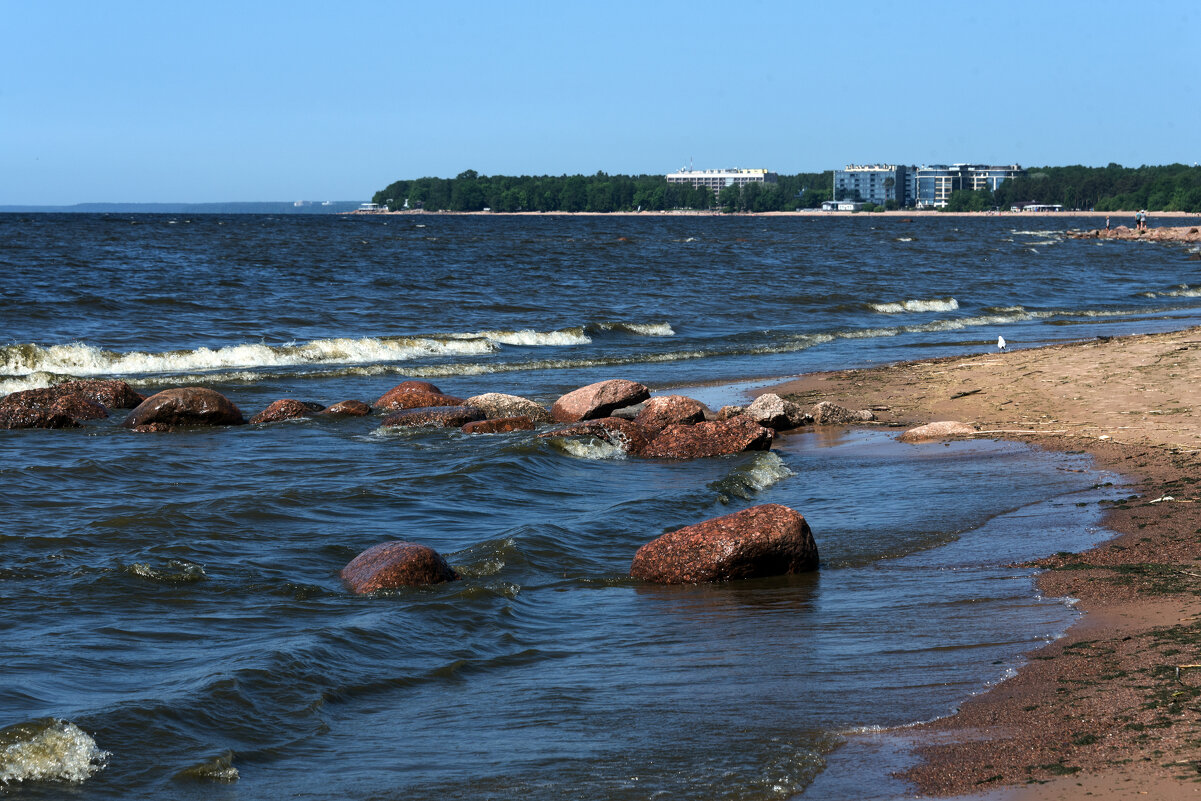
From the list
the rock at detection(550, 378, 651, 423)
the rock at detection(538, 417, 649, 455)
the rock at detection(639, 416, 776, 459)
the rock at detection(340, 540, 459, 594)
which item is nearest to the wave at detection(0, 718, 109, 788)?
the rock at detection(340, 540, 459, 594)

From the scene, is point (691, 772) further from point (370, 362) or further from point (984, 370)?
point (370, 362)

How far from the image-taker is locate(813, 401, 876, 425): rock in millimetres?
13789

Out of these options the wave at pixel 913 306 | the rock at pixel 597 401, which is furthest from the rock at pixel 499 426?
the wave at pixel 913 306

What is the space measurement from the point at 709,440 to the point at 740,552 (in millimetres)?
4666

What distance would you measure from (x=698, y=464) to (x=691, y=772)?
7.34 meters

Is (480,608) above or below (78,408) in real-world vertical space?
below

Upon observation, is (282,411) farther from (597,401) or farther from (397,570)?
(397,570)

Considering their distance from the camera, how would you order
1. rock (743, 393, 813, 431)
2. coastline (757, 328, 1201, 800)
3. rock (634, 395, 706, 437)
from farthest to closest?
rock (743, 393, 813, 431) → rock (634, 395, 706, 437) → coastline (757, 328, 1201, 800)

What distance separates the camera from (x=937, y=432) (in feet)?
40.2

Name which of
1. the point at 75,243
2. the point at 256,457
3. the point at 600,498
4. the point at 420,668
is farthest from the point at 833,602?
the point at 75,243

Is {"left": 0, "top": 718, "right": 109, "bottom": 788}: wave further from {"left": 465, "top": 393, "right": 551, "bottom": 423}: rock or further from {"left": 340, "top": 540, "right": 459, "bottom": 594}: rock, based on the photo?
{"left": 465, "top": 393, "right": 551, "bottom": 423}: rock

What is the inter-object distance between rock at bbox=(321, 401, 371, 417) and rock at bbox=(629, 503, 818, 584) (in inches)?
312

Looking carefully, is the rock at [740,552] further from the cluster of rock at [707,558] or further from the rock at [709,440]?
the rock at [709,440]

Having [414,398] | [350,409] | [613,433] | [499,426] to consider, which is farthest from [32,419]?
[613,433]
